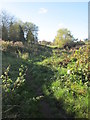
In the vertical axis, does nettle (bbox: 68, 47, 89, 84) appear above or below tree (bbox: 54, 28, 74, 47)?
below

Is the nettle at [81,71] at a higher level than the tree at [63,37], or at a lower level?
lower

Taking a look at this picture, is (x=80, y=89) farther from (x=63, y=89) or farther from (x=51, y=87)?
(x=51, y=87)

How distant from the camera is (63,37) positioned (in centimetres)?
2855

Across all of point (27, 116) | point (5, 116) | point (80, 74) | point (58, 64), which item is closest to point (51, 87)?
point (80, 74)

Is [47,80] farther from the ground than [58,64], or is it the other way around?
[58,64]

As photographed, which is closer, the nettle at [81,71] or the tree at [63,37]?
the nettle at [81,71]

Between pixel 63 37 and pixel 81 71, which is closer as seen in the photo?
pixel 81 71

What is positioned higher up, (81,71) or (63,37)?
(63,37)

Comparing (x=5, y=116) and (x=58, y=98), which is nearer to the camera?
(x=5, y=116)

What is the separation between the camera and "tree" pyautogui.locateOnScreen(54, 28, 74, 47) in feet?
92.8

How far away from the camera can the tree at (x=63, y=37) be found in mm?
28297

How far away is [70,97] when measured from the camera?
5090 millimetres

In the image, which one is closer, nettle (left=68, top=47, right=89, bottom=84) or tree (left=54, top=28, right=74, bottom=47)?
nettle (left=68, top=47, right=89, bottom=84)

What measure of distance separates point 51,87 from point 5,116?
8.38 ft
